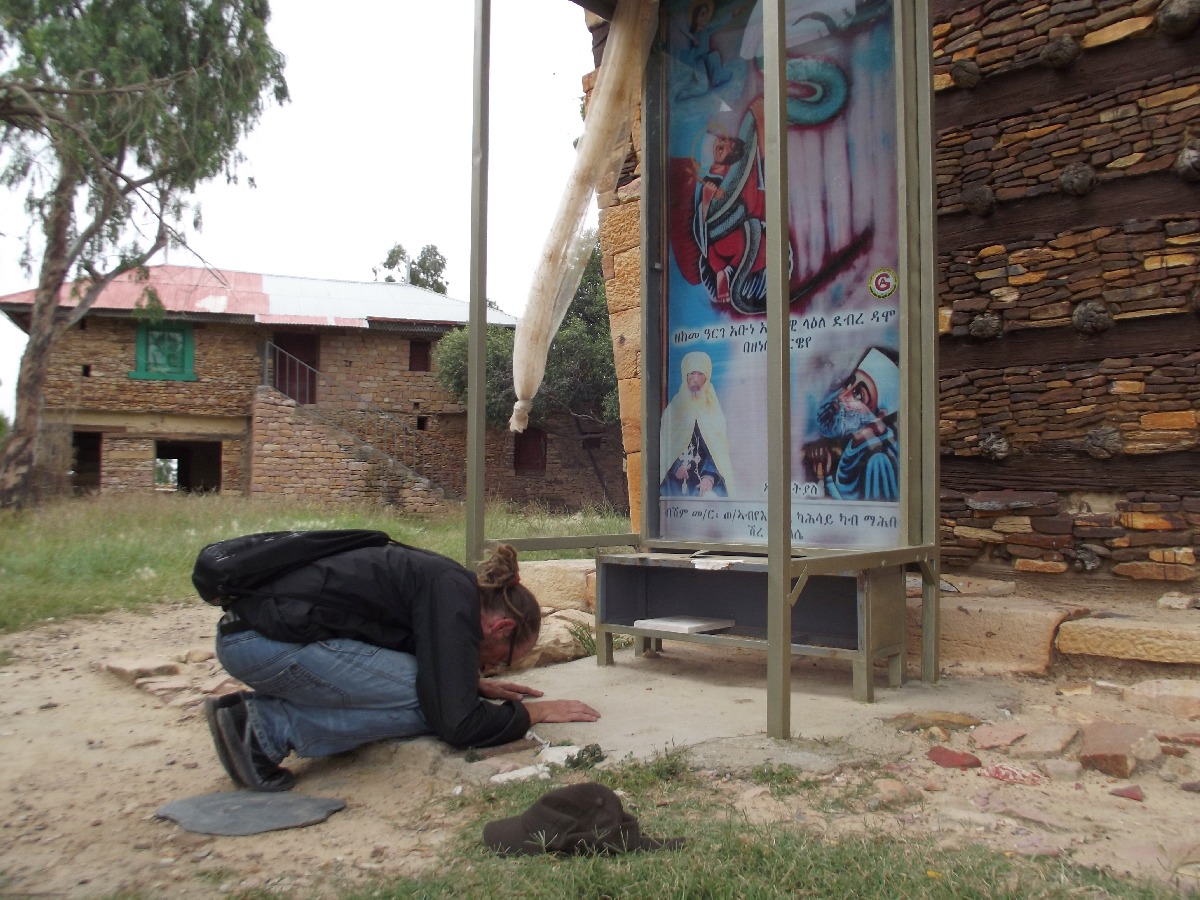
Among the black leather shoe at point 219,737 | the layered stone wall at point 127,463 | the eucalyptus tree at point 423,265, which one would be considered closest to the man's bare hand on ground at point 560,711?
the black leather shoe at point 219,737

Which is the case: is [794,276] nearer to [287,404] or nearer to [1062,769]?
[1062,769]

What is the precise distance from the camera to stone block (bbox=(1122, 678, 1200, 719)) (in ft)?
11.7

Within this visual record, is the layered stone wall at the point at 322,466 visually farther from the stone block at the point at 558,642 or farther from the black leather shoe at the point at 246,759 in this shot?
the black leather shoe at the point at 246,759

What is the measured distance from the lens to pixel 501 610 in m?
3.23

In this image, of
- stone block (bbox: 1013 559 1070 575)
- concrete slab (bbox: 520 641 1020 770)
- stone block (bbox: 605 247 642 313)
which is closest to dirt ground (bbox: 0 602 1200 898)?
concrete slab (bbox: 520 641 1020 770)

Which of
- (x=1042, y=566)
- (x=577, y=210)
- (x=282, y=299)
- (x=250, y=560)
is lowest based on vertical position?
(x=1042, y=566)

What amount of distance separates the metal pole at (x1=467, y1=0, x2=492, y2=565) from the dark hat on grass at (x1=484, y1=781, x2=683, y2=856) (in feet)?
6.45

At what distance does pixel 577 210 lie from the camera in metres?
4.70

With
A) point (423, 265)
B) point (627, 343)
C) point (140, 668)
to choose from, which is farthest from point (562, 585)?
point (423, 265)

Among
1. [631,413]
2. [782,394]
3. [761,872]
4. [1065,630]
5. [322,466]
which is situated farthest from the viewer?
[322,466]

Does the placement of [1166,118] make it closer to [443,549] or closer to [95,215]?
[443,549]

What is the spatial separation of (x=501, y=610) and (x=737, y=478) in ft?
6.02

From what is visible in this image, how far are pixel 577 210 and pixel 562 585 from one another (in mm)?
2378

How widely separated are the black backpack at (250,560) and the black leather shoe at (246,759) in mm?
396
